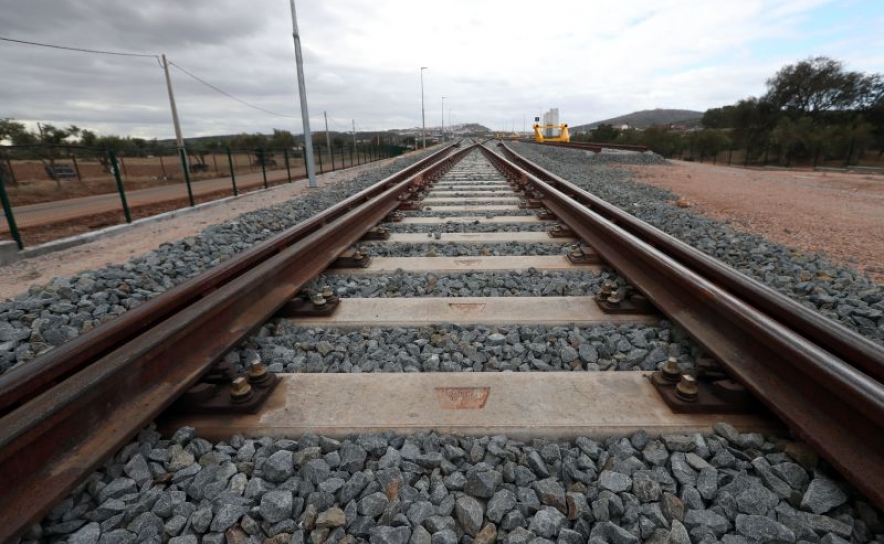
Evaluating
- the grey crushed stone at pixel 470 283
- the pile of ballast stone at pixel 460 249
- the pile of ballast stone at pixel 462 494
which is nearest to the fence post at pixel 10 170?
the pile of ballast stone at pixel 460 249

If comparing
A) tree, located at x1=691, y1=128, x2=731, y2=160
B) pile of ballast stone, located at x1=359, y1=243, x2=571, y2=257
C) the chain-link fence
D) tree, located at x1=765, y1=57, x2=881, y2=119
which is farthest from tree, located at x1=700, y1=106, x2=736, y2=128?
pile of ballast stone, located at x1=359, y1=243, x2=571, y2=257

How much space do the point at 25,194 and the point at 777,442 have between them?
75.8 ft

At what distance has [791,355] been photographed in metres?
1.51

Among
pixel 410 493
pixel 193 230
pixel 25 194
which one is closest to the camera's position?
pixel 410 493

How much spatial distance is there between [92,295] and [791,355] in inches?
150

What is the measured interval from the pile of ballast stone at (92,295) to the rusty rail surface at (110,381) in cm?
92

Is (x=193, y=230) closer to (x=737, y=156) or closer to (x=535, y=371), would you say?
(x=535, y=371)

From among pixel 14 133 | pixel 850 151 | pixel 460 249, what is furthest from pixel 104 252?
pixel 850 151

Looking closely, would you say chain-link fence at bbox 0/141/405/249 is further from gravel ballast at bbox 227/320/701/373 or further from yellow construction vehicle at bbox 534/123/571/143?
yellow construction vehicle at bbox 534/123/571/143

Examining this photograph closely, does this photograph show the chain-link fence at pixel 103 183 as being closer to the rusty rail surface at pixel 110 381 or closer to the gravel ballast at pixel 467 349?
the rusty rail surface at pixel 110 381

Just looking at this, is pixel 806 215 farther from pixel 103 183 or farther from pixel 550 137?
pixel 550 137

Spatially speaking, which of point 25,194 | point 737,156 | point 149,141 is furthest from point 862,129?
point 149,141

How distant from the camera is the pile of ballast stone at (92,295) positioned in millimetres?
2484

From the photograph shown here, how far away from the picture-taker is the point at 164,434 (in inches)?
63.4
